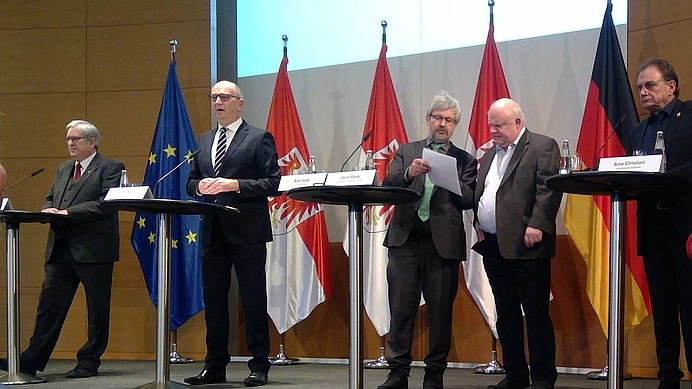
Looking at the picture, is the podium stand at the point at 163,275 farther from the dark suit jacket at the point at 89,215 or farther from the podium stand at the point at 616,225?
the podium stand at the point at 616,225

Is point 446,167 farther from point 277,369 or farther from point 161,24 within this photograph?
point 161,24

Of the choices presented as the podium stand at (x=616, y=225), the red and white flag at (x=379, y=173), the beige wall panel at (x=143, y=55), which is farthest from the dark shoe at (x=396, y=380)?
the beige wall panel at (x=143, y=55)

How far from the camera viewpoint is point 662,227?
3691 mm

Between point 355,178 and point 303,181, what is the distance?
30 cm

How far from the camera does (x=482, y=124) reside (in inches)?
219

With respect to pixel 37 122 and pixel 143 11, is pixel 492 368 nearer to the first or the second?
pixel 143 11

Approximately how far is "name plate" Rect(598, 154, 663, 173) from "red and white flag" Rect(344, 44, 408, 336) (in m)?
2.71

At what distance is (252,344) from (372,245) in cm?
160

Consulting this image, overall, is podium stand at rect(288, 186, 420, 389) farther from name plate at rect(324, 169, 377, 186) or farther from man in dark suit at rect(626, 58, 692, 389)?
man in dark suit at rect(626, 58, 692, 389)

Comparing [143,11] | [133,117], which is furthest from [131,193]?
[143,11]

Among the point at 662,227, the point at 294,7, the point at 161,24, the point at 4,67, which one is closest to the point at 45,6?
the point at 4,67

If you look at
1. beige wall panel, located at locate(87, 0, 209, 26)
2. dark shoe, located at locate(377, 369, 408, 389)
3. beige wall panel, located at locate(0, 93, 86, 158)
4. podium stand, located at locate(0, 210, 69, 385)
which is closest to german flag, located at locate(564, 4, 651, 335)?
dark shoe, located at locate(377, 369, 408, 389)

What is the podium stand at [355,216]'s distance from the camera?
10.4 feet

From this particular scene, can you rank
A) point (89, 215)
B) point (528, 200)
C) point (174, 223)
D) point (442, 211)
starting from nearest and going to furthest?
point (528, 200)
point (442, 211)
point (89, 215)
point (174, 223)
